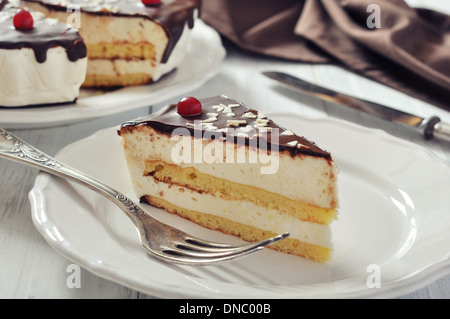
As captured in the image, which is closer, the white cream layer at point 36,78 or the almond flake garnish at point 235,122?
the almond flake garnish at point 235,122

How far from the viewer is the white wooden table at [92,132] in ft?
5.67

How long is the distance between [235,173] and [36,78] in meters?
1.18

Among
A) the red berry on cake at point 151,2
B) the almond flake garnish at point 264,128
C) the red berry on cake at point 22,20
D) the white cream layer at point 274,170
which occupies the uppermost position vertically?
the almond flake garnish at point 264,128

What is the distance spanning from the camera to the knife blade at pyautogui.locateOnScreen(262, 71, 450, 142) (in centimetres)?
269

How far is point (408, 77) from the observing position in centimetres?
328

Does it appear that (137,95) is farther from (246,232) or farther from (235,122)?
(246,232)

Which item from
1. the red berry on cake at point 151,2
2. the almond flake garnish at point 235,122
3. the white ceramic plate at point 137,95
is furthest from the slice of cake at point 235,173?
the red berry on cake at point 151,2

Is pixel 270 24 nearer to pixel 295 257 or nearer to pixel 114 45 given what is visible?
pixel 114 45

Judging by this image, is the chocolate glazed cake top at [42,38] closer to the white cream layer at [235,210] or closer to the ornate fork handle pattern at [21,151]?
the ornate fork handle pattern at [21,151]

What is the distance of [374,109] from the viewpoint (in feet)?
9.42

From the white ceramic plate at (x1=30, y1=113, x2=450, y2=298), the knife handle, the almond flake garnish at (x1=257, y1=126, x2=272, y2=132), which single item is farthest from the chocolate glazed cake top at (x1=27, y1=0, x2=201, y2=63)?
the knife handle

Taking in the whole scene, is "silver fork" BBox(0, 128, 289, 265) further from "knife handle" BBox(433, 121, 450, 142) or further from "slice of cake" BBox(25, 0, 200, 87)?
"knife handle" BBox(433, 121, 450, 142)

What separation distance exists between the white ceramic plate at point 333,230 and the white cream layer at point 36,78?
0.43 m

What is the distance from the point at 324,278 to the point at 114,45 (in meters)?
2.00
